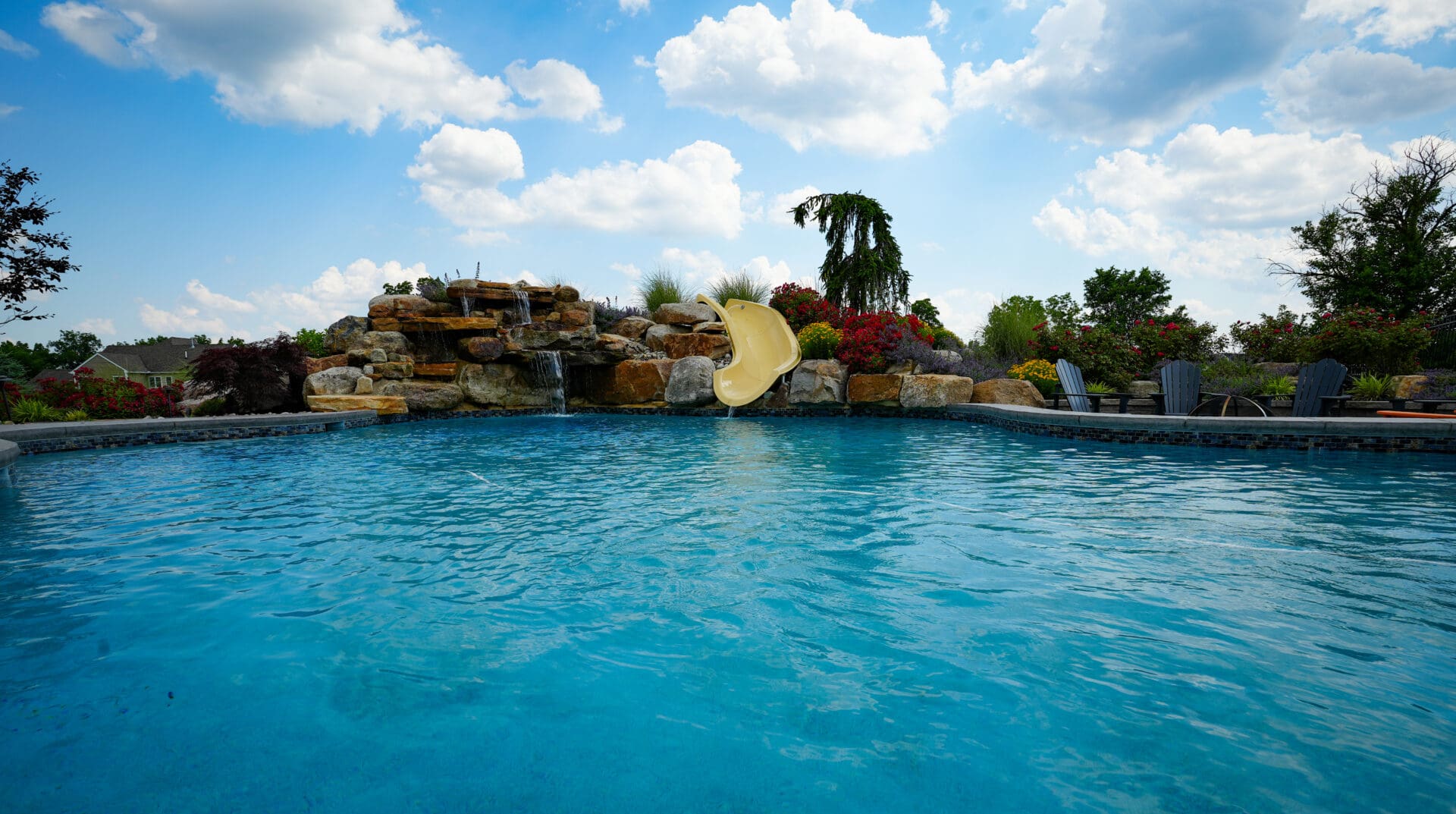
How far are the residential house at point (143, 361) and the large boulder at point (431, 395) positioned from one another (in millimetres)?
32370

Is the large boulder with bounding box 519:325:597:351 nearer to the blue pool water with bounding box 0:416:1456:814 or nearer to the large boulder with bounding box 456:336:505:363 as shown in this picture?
the large boulder with bounding box 456:336:505:363

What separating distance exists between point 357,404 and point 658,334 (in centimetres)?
695

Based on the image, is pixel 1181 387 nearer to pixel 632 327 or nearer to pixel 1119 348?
pixel 1119 348

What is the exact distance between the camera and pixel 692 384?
43.6 ft

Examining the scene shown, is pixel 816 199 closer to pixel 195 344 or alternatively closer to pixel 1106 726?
pixel 1106 726

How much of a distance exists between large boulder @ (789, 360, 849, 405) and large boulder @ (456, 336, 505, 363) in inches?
249

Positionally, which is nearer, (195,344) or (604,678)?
(604,678)

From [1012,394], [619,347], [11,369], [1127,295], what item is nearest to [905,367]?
[1012,394]

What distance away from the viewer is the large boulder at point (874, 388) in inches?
475

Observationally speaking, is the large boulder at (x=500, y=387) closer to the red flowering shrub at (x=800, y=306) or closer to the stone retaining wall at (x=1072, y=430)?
the stone retaining wall at (x=1072, y=430)

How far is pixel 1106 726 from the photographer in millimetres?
Answer: 1917

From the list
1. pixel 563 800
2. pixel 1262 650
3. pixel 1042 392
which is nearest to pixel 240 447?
pixel 563 800

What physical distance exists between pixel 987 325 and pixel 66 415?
1702 centimetres

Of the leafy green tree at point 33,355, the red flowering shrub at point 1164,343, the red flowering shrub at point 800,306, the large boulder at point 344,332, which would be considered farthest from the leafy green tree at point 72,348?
the red flowering shrub at point 1164,343
